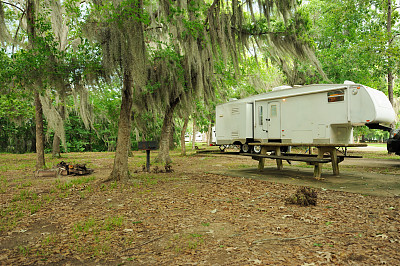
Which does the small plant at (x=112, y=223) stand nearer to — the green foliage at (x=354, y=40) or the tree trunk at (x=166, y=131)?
the tree trunk at (x=166, y=131)

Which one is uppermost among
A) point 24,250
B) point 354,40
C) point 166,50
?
point 354,40

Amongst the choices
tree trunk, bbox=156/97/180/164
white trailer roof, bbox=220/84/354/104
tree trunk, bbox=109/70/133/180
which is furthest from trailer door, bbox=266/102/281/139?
tree trunk, bbox=156/97/180/164

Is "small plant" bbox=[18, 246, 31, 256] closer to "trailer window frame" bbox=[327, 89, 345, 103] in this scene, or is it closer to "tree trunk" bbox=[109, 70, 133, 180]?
"tree trunk" bbox=[109, 70, 133, 180]

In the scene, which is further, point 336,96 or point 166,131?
point 166,131

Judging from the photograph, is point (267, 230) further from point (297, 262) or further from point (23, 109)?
point (23, 109)

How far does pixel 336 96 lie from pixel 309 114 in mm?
862

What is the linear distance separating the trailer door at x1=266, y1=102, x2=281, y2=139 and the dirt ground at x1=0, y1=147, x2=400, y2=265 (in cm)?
226

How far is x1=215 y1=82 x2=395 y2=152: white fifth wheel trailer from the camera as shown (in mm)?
6652

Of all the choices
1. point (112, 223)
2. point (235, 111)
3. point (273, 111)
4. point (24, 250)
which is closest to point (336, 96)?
point (273, 111)

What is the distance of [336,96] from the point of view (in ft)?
22.9

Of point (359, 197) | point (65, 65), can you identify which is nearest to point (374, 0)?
A: point (359, 197)

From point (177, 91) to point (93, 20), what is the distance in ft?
16.1

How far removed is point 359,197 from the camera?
524 cm

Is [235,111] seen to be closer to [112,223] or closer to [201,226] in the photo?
[201,226]
